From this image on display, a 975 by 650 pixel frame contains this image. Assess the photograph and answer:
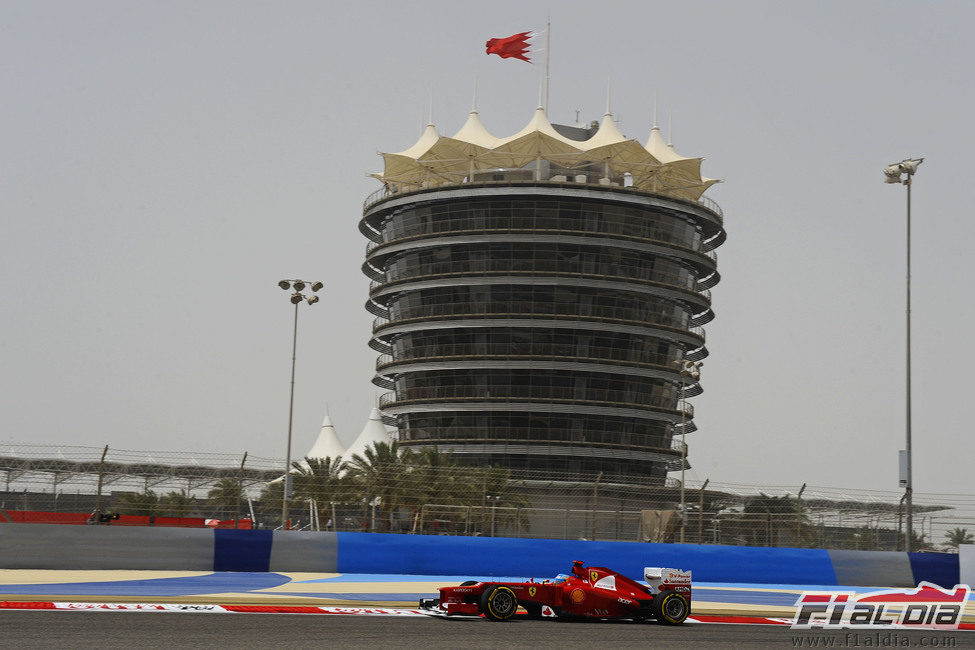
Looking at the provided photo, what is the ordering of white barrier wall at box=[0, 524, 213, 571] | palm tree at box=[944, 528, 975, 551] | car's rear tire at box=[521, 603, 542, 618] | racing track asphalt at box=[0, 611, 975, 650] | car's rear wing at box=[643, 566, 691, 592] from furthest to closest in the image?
palm tree at box=[944, 528, 975, 551], white barrier wall at box=[0, 524, 213, 571], car's rear wing at box=[643, 566, 691, 592], car's rear tire at box=[521, 603, 542, 618], racing track asphalt at box=[0, 611, 975, 650]

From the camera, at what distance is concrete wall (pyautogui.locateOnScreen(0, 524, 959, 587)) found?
73.7 ft

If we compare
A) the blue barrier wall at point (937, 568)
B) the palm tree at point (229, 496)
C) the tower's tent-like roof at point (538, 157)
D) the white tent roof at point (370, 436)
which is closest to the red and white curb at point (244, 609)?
the blue barrier wall at point (937, 568)

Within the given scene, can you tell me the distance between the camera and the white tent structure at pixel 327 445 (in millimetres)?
88131

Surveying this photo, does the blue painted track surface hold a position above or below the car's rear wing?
below

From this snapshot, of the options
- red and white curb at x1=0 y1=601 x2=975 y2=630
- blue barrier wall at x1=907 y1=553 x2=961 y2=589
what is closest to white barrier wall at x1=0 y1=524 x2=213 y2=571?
red and white curb at x1=0 y1=601 x2=975 y2=630

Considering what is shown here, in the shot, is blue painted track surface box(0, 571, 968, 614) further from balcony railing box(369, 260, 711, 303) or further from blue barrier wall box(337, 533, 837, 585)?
balcony railing box(369, 260, 711, 303)

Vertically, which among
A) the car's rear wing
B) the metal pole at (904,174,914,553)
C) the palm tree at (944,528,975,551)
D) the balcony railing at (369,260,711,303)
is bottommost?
the car's rear wing

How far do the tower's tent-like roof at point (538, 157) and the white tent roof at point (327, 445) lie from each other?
66.8ft

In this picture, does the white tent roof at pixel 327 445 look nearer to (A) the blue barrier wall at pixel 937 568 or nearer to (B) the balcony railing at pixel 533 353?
(B) the balcony railing at pixel 533 353

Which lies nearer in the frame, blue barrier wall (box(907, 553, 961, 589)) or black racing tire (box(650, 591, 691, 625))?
black racing tire (box(650, 591, 691, 625))

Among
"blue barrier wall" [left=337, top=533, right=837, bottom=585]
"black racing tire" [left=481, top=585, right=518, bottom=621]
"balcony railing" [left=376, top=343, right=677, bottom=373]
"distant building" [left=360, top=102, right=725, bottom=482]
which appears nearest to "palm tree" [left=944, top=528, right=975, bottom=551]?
"blue barrier wall" [left=337, top=533, right=837, bottom=585]

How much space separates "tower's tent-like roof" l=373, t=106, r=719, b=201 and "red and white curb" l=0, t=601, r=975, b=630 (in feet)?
206

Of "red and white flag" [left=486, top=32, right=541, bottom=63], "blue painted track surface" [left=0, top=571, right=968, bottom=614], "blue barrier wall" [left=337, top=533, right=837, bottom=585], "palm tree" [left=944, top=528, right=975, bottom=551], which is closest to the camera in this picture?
"blue painted track surface" [left=0, top=571, right=968, bottom=614]

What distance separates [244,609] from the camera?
651 inches
